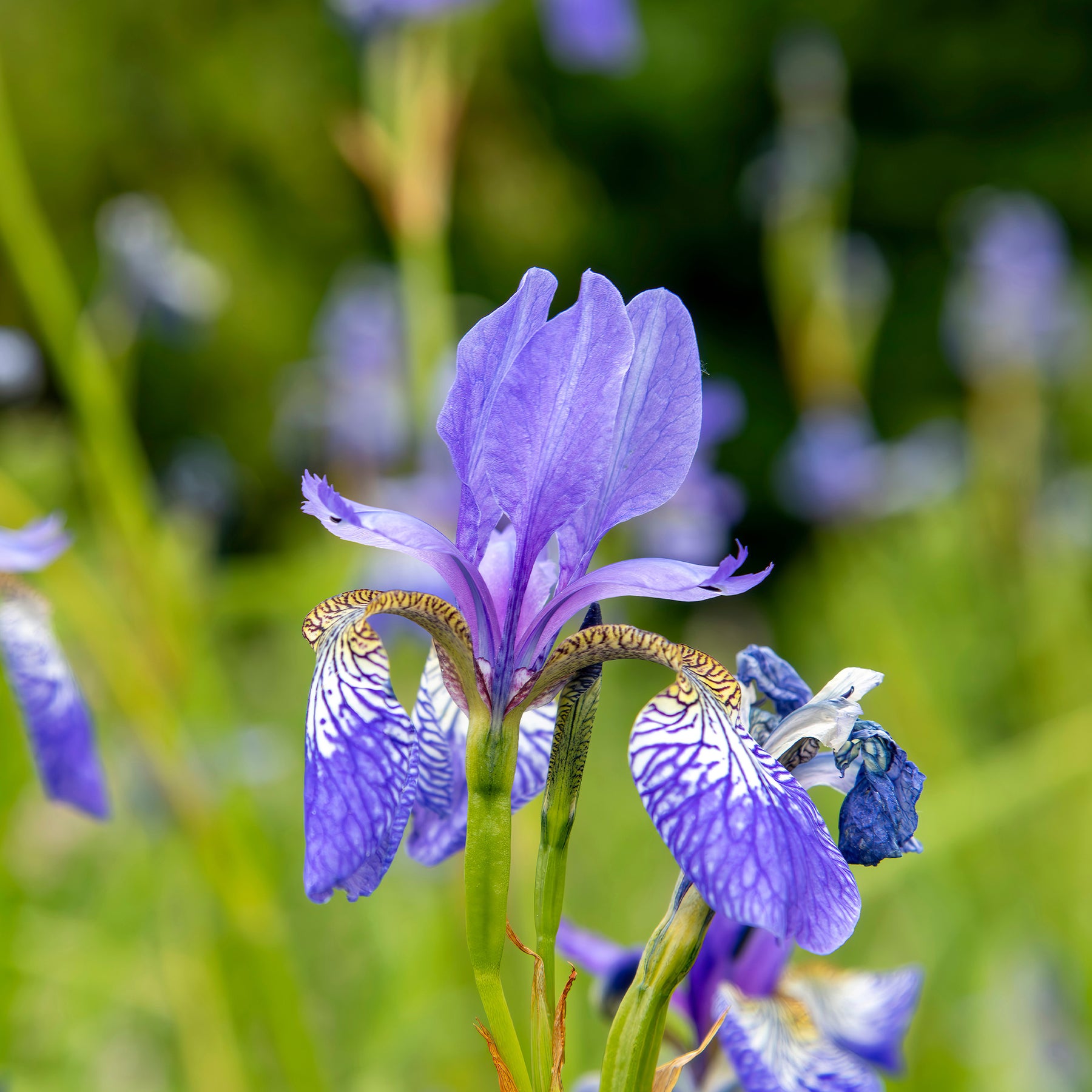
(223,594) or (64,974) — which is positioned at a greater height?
(223,594)

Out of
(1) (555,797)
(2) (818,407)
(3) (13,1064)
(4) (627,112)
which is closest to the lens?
(1) (555,797)

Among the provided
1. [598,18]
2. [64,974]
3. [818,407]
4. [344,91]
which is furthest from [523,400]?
[344,91]

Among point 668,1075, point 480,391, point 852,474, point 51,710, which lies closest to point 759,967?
point 668,1075

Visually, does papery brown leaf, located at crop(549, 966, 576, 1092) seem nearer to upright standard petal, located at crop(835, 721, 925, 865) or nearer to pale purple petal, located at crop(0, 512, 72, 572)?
upright standard petal, located at crop(835, 721, 925, 865)

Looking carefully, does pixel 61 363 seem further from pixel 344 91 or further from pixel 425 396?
pixel 344 91

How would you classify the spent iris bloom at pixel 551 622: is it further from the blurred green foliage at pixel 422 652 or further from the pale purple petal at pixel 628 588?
the blurred green foliage at pixel 422 652

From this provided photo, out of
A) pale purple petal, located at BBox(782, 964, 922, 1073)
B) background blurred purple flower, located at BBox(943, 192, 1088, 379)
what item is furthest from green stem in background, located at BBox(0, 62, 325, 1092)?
background blurred purple flower, located at BBox(943, 192, 1088, 379)

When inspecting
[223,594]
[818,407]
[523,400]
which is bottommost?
[818,407]

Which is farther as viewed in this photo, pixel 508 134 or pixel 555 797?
pixel 508 134
